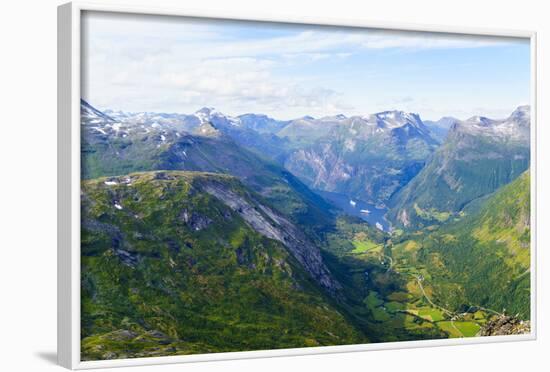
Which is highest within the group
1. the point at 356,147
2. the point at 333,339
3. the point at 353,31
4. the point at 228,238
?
the point at 353,31

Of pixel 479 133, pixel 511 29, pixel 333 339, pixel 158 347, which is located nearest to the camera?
pixel 158 347

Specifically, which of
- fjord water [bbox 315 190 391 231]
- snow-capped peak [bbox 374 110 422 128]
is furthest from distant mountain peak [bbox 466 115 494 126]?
fjord water [bbox 315 190 391 231]

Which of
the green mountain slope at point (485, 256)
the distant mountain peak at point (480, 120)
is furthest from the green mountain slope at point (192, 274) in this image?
the distant mountain peak at point (480, 120)

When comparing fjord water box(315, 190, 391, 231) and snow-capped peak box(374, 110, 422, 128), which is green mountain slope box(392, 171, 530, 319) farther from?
snow-capped peak box(374, 110, 422, 128)

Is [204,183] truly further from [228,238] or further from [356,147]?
[356,147]

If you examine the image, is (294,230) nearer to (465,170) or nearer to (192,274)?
(192,274)

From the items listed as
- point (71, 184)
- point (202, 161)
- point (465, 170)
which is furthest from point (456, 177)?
point (71, 184)

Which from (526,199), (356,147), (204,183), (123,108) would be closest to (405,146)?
(356,147)

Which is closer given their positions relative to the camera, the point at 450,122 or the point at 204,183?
the point at 204,183
